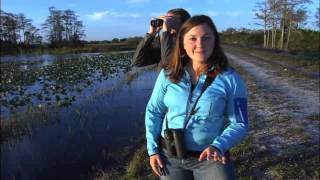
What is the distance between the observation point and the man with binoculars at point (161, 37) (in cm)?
350

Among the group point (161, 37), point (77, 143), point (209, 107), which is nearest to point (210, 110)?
point (209, 107)

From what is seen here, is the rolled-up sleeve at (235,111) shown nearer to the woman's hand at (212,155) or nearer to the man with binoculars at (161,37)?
the woman's hand at (212,155)

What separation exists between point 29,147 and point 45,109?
11.9ft

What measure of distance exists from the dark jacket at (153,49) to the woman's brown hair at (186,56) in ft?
2.26

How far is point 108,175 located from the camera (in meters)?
6.55

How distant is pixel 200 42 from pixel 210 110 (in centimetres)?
42

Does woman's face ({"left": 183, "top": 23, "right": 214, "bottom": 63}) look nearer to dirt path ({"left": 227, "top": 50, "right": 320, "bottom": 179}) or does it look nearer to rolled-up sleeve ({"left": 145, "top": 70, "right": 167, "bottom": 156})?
rolled-up sleeve ({"left": 145, "top": 70, "right": 167, "bottom": 156})

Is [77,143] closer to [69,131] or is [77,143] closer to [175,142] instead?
[69,131]

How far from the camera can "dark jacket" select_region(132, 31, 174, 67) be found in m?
3.51

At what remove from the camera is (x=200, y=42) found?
2650 mm

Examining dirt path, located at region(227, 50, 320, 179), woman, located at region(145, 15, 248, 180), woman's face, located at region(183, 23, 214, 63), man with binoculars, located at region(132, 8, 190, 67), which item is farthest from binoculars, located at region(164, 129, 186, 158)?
dirt path, located at region(227, 50, 320, 179)

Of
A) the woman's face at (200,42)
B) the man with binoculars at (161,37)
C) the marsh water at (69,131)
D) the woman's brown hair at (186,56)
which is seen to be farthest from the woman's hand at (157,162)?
the marsh water at (69,131)

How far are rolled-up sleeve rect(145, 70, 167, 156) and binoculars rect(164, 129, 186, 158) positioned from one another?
0.08m

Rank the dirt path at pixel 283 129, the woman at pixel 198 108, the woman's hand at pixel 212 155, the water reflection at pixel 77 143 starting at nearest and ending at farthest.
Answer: the woman's hand at pixel 212 155
the woman at pixel 198 108
the dirt path at pixel 283 129
the water reflection at pixel 77 143
